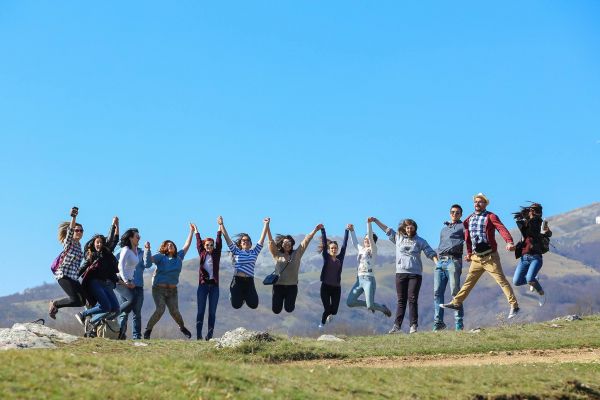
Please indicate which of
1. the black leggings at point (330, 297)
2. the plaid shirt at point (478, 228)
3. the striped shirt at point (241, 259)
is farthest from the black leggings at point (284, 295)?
the plaid shirt at point (478, 228)

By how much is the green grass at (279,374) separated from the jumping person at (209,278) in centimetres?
296

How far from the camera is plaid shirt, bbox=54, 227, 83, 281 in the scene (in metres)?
21.4

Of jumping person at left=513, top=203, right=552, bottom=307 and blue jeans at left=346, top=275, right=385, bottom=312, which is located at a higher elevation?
jumping person at left=513, top=203, right=552, bottom=307

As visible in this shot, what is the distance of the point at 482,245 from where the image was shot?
23.3m

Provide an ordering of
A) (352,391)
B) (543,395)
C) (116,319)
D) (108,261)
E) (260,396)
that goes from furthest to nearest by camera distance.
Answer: (116,319) → (108,261) → (543,395) → (352,391) → (260,396)

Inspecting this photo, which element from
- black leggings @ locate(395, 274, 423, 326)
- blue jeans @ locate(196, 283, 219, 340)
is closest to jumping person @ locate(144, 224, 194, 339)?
blue jeans @ locate(196, 283, 219, 340)

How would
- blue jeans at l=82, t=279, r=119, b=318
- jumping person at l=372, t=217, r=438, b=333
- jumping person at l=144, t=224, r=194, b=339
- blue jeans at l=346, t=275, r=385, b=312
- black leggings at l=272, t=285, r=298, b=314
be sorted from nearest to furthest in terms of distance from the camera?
1. blue jeans at l=82, t=279, r=119, b=318
2. jumping person at l=372, t=217, r=438, b=333
3. jumping person at l=144, t=224, r=194, b=339
4. blue jeans at l=346, t=275, r=385, b=312
5. black leggings at l=272, t=285, r=298, b=314

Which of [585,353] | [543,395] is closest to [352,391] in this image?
[543,395]

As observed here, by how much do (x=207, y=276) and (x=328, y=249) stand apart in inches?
142

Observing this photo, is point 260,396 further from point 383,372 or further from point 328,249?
point 328,249

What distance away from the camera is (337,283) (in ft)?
83.6

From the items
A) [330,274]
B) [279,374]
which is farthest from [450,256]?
[279,374]

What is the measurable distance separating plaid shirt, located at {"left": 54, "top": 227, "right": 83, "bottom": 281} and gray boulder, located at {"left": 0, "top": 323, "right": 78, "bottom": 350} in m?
1.33

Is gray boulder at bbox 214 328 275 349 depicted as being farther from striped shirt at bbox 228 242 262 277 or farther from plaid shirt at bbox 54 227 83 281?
striped shirt at bbox 228 242 262 277
